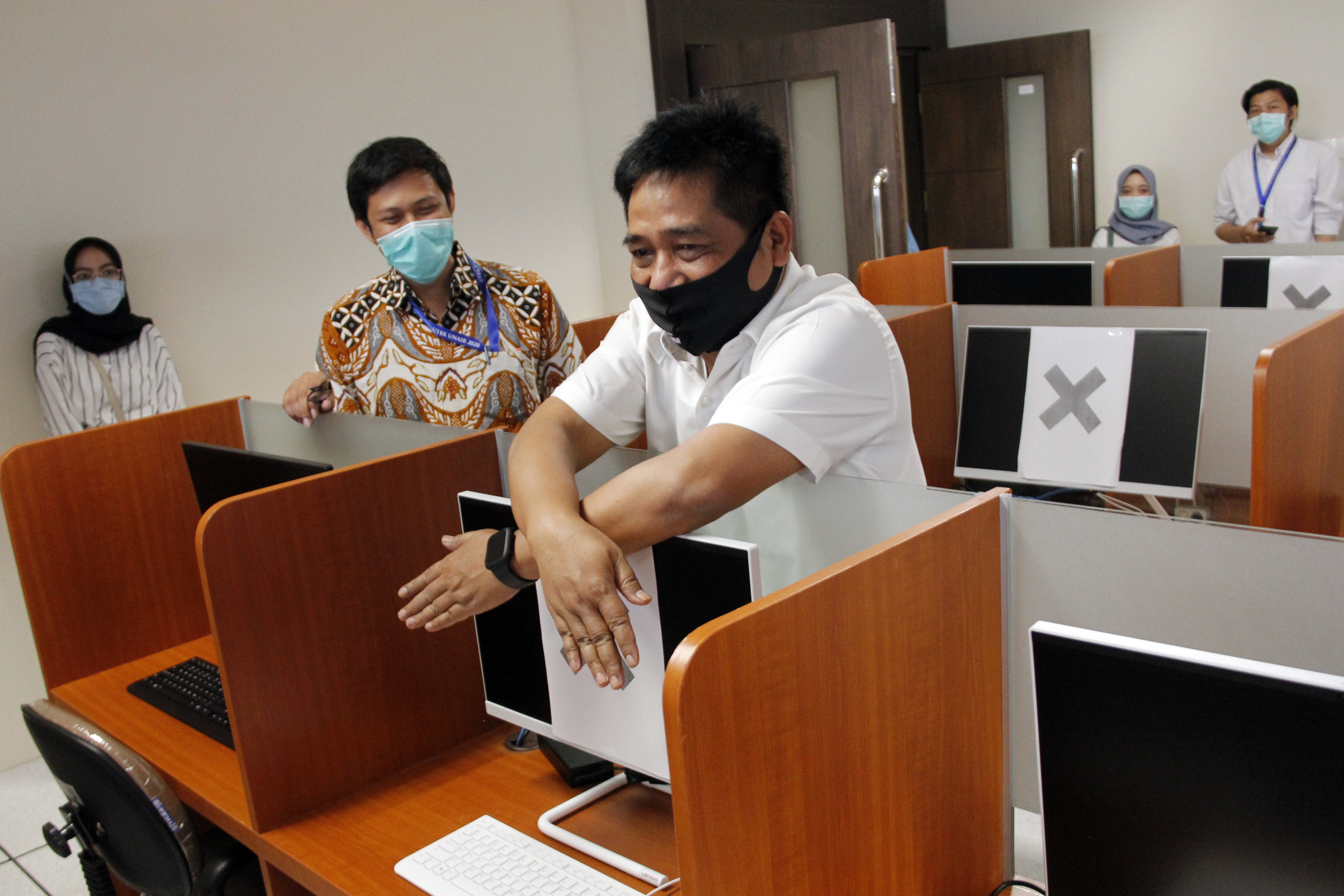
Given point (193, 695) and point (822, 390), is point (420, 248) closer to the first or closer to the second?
point (193, 695)

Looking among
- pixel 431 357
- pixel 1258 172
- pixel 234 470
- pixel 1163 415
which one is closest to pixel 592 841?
pixel 234 470

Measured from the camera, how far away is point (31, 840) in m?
2.74

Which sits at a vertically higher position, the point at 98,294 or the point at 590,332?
the point at 98,294

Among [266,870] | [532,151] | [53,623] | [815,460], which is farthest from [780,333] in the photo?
[532,151]

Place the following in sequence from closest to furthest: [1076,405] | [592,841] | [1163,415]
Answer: [592,841] < [1163,415] < [1076,405]

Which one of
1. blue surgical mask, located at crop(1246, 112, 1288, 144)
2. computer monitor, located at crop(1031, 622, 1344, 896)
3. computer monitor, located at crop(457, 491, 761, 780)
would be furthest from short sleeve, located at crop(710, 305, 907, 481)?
blue surgical mask, located at crop(1246, 112, 1288, 144)

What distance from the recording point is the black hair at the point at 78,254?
302cm

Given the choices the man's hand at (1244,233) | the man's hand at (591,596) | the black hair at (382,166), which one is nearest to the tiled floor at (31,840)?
the black hair at (382,166)

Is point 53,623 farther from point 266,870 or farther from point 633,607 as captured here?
point 633,607

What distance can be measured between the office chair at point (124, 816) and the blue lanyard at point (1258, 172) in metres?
5.40

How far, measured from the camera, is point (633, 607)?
4.21 feet

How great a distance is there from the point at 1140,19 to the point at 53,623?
19.8 ft

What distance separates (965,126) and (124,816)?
597 centimetres

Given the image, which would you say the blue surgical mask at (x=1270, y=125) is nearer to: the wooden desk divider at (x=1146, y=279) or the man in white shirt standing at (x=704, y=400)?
the wooden desk divider at (x=1146, y=279)
